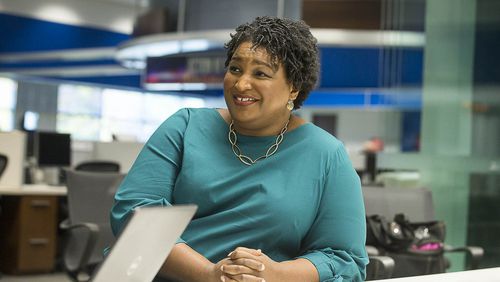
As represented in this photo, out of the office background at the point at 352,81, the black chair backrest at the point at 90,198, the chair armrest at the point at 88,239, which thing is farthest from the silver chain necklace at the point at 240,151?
the office background at the point at 352,81

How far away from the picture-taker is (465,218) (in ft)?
20.7

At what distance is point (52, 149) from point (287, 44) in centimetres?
676

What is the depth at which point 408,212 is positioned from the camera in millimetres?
4430

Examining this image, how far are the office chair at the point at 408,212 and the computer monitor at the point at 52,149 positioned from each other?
186 inches

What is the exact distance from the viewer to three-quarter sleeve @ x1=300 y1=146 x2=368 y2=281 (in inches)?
72.9

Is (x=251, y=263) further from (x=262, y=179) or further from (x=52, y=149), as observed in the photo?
(x=52, y=149)

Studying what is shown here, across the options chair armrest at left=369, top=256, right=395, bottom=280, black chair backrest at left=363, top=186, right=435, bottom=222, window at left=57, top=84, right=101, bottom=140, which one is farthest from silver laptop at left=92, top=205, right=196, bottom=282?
window at left=57, top=84, right=101, bottom=140

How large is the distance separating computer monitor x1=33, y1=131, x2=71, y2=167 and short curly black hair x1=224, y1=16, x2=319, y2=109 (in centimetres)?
659

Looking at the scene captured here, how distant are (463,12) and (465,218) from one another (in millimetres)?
1595

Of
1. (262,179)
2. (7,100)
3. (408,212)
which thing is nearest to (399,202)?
(408,212)

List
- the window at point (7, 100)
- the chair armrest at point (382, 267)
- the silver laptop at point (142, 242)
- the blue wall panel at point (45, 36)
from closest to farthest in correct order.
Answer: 1. the silver laptop at point (142, 242)
2. the chair armrest at point (382, 267)
3. the blue wall panel at point (45, 36)
4. the window at point (7, 100)

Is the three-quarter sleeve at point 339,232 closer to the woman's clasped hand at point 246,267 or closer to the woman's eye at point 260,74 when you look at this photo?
the woman's clasped hand at point 246,267

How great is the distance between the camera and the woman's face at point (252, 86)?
188 cm

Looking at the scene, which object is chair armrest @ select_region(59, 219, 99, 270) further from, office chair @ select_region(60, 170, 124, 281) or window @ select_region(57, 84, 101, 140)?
window @ select_region(57, 84, 101, 140)
